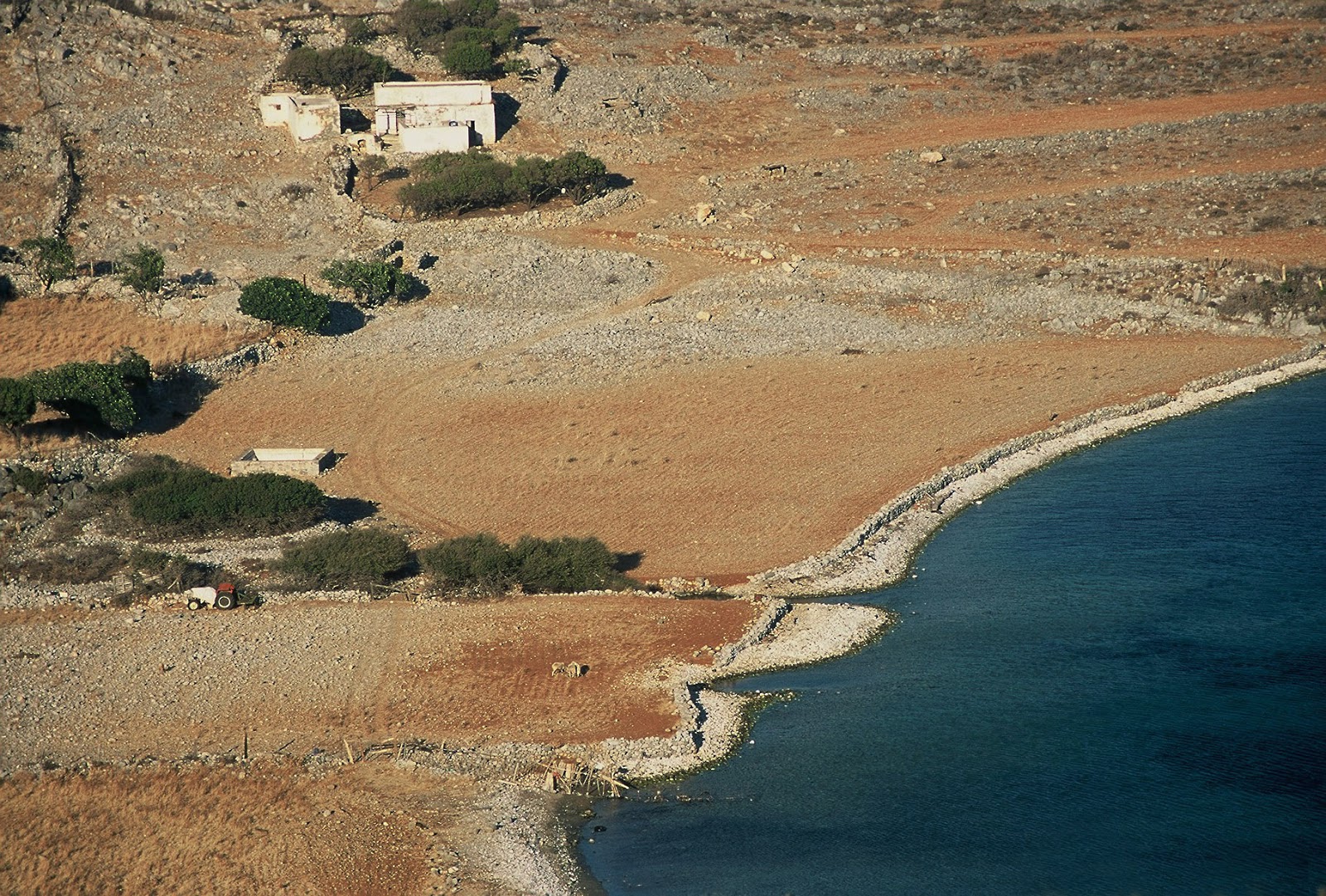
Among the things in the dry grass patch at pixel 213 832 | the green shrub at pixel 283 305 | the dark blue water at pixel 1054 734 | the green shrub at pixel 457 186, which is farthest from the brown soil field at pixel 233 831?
the green shrub at pixel 457 186

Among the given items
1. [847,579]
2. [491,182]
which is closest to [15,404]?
[847,579]

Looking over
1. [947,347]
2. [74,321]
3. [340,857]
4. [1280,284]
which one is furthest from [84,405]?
[1280,284]

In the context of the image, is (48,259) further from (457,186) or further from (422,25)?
(422,25)

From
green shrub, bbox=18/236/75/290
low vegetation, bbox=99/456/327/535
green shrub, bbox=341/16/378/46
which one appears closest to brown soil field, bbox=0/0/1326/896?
green shrub, bbox=18/236/75/290

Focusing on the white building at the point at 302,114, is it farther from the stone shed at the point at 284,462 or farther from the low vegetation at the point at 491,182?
the stone shed at the point at 284,462

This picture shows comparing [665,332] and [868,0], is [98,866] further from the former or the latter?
[868,0]

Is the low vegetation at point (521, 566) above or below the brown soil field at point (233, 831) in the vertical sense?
above
